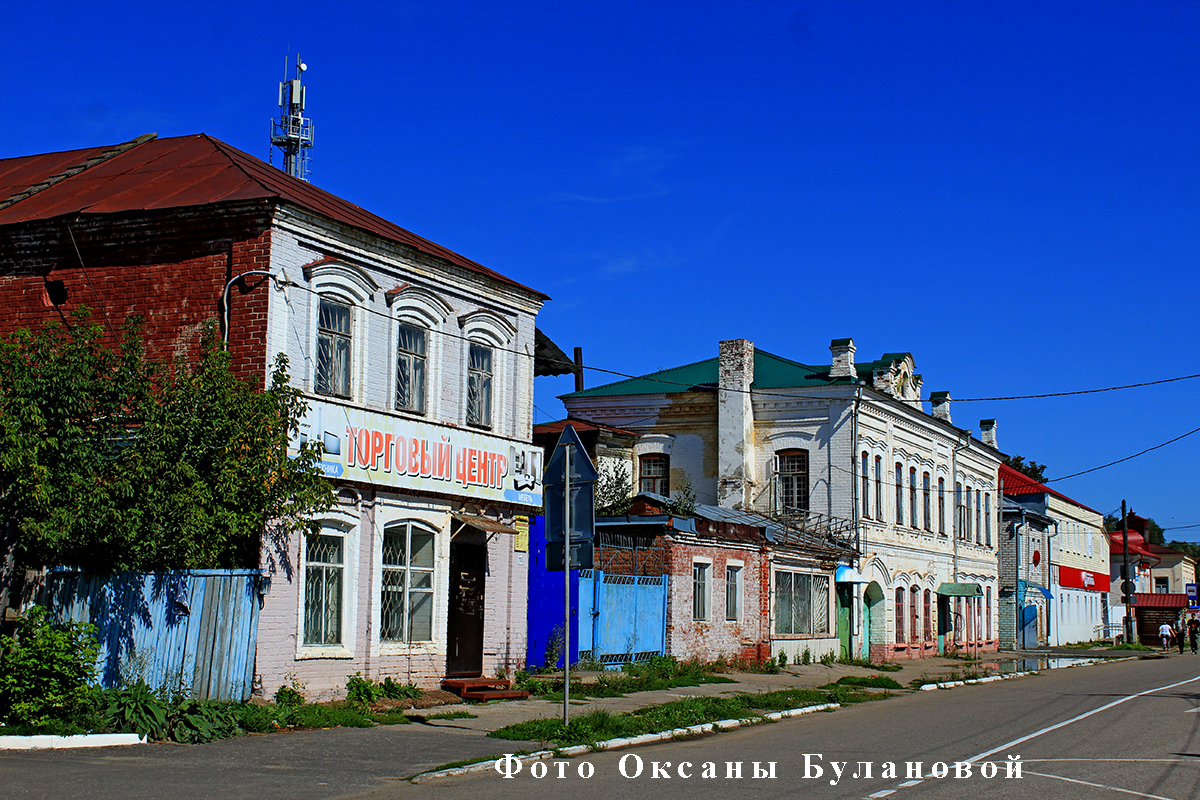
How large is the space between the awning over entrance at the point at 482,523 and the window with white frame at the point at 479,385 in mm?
1544

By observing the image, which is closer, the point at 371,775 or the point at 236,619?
the point at 371,775

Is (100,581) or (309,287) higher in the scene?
(309,287)

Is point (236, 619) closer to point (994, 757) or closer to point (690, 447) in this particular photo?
point (994, 757)

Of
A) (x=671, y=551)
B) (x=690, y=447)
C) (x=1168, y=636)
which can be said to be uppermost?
(x=690, y=447)

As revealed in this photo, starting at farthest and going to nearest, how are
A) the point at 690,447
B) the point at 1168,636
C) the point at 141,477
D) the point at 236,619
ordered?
the point at 1168,636, the point at 690,447, the point at 236,619, the point at 141,477

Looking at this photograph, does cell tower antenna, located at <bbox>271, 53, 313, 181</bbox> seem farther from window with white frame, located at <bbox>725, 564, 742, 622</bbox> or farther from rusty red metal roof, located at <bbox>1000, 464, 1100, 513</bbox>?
rusty red metal roof, located at <bbox>1000, 464, 1100, 513</bbox>

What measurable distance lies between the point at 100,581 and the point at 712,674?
13263mm

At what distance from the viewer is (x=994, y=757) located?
1220 centimetres

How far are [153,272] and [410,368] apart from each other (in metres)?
3.92

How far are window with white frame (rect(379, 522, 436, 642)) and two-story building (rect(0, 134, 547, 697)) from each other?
3 cm

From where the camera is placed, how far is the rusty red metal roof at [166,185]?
1672 centimetres

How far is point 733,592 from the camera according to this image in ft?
88.4

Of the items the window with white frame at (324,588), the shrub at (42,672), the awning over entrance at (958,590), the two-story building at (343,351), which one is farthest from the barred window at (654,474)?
the shrub at (42,672)

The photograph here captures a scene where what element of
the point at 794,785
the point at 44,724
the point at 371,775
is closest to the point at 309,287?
the point at 44,724
